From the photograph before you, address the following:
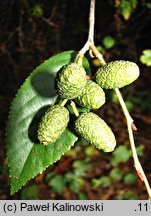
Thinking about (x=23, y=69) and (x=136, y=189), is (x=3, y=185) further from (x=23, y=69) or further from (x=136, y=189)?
(x=136, y=189)

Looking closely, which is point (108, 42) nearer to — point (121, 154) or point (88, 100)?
point (121, 154)

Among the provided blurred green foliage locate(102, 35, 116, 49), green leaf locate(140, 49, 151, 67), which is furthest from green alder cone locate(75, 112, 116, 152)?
blurred green foliage locate(102, 35, 116, 49)

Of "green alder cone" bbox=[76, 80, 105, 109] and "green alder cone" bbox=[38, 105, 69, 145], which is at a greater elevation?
"green alder cone" bbox=[76, 80, 105, 109]

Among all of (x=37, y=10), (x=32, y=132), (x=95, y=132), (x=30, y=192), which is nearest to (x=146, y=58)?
(x=37, y=10)

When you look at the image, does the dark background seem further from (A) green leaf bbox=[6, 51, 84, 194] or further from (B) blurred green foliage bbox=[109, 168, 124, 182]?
(A) green leaf bbox=[6, 51, 84, 194]

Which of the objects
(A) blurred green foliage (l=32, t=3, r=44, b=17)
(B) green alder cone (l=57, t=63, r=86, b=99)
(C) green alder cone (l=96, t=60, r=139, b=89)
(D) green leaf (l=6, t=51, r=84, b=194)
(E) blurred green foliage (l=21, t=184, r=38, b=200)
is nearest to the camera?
(B) green alder cone (l=57, t=63, r=86, b=99)

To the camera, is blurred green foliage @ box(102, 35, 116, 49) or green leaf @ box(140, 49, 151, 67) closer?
green leaf @ box(140, 49, 151, 67)
